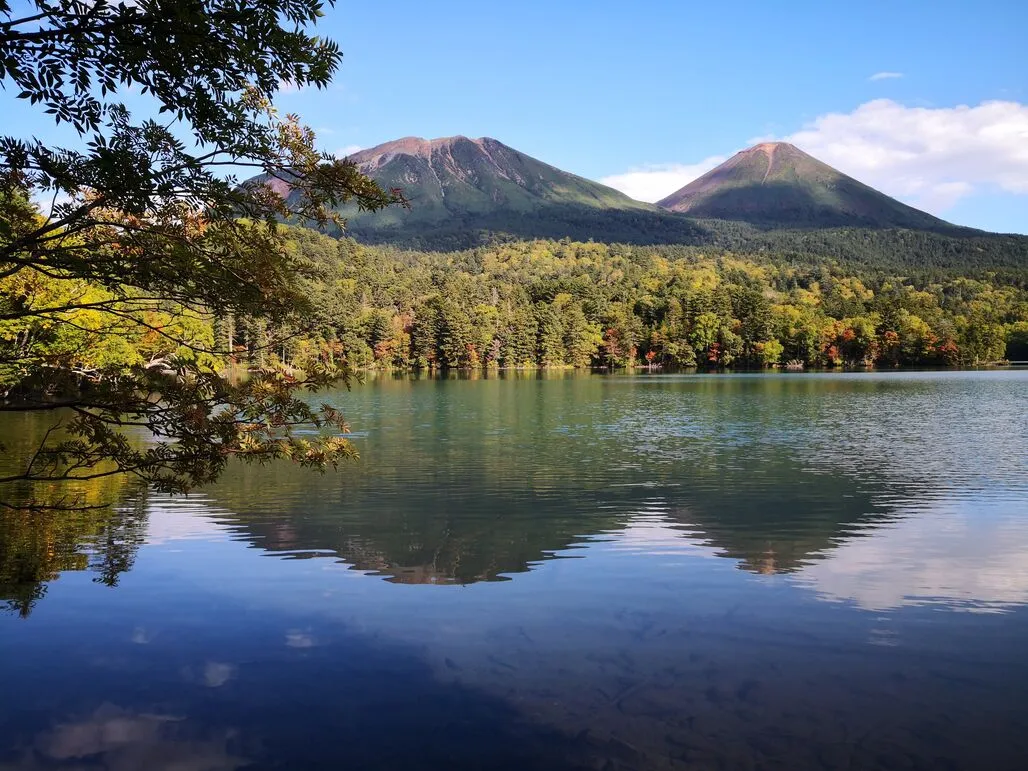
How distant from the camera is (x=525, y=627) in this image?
29.9ft

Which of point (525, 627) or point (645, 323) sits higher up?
point (645, 323)

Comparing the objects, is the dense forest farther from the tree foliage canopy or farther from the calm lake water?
the tree foliage canopy

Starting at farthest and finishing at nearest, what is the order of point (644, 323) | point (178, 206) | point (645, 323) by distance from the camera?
point (645, 323) → point (644, 323) → point (178, 206)

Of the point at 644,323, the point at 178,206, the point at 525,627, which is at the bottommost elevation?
the point at 525,627

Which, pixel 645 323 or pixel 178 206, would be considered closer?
pixel 178 206

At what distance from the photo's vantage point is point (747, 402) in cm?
4678

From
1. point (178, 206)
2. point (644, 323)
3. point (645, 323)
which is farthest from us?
point (645, 323)

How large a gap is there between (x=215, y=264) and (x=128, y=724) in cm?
395

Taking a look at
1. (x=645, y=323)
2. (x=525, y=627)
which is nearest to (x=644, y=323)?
(x=645, y=323)

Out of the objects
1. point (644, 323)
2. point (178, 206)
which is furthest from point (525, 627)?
point (644, 323)

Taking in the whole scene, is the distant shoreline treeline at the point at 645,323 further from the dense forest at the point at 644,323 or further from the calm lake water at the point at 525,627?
the calm lake water at the point at 525,627

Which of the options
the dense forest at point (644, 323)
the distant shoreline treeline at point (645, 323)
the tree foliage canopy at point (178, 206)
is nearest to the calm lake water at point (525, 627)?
the tree foliage canopy at point (178, 206)

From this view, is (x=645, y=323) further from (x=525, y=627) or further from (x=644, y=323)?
(x=525, y=627)

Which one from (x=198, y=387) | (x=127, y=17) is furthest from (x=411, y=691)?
(x=127, y=17)
